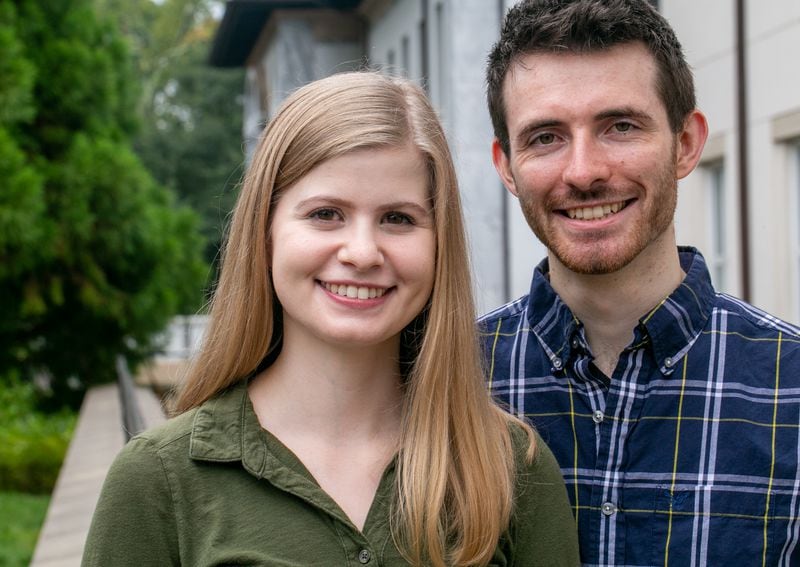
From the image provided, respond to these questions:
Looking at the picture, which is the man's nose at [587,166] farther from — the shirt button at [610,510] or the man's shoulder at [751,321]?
the shirt button at [610,510]

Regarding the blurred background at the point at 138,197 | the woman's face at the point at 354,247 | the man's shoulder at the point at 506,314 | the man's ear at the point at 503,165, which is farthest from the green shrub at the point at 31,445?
the woman's face at the point at 354,247

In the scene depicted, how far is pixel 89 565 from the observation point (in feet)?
7.39

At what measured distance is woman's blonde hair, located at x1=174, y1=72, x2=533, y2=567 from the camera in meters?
2.38

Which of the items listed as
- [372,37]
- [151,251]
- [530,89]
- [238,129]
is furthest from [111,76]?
[238,129]

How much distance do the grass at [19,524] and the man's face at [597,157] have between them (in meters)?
6.23

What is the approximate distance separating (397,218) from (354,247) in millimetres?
137

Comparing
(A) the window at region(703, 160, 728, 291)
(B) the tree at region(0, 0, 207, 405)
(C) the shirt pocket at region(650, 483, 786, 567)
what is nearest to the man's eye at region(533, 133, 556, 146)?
(C) the shirt pocket at region(650, 483, 786, 567)

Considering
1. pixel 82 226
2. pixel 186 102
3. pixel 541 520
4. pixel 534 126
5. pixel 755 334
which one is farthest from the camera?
pixel 186 102

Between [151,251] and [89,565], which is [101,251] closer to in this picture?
[151,251]

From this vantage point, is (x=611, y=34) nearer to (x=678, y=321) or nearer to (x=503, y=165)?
(x=503, y=165)

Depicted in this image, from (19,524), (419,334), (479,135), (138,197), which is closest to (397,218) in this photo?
(419,334)

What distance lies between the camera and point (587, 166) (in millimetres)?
2746

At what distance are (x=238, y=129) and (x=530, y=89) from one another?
134 feet

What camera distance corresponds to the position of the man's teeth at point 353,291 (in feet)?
7.71
